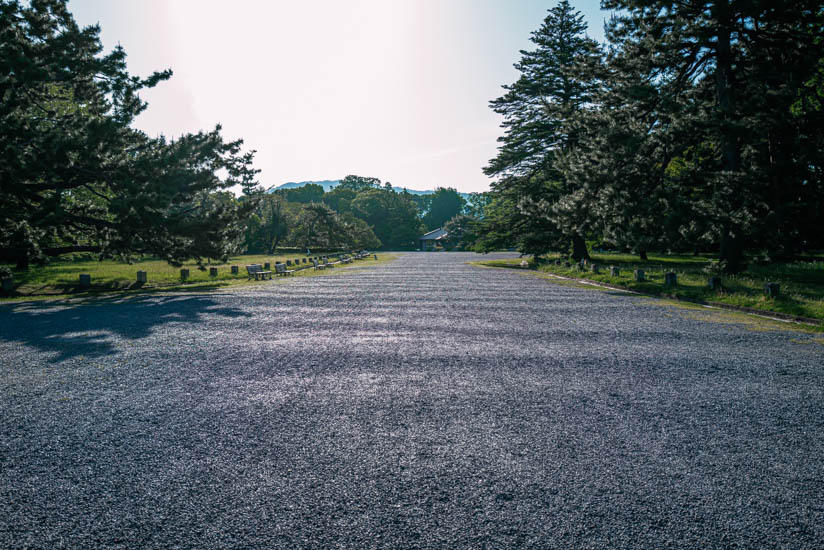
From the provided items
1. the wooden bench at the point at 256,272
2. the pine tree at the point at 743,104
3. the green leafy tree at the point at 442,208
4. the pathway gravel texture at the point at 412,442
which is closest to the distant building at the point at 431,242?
the green leafy tree at the point at 442,208

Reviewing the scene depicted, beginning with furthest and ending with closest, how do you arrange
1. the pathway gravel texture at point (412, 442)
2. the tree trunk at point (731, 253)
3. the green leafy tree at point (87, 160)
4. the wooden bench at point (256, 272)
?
1. the wooden bench at point (256, 272)
2. the tree trunk at point (731, 253)
3. the green leafy tree at point (87, 160)
4. the pathway gravel texture at point (412, 442)

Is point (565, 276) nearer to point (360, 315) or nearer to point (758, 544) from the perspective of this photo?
point (360, 315)

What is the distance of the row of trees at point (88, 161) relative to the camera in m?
15.0

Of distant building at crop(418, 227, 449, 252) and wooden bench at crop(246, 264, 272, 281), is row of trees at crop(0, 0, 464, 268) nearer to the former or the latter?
wooden bench at crop(246, 264, 272, 281)

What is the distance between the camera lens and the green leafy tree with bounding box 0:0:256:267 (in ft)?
49.2

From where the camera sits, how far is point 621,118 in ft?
65.1

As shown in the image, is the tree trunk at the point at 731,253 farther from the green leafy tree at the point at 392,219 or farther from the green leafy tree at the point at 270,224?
the green leafy tree at the point at 392,219

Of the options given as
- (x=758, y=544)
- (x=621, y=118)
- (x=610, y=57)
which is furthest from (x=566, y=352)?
(x=610, y=57)

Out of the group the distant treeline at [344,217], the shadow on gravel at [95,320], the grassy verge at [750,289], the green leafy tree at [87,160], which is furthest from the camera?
the distant treeline at [344,217]

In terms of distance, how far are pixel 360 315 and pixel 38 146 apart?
1293 cm

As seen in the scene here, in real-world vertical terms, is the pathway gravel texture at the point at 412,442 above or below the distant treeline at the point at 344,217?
below

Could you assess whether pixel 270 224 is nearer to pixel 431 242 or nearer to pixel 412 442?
pixel 431 242

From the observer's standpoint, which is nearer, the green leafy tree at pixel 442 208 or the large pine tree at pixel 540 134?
the large pine tree at pixel 540 134

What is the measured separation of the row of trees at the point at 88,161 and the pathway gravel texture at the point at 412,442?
994cm
